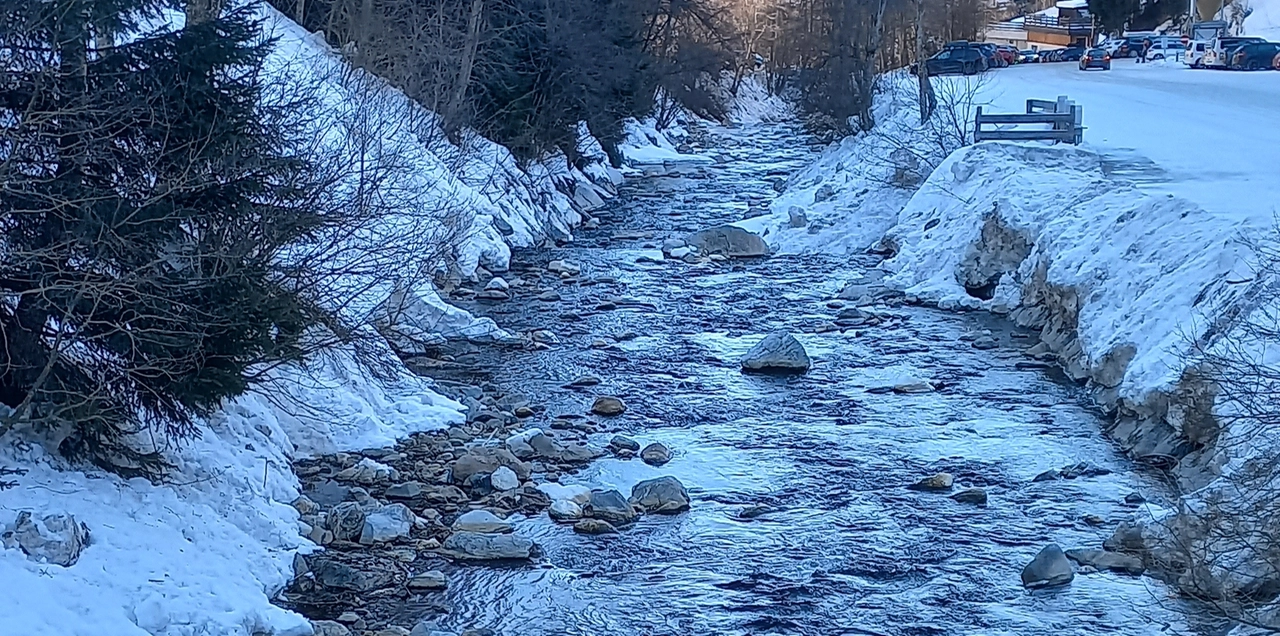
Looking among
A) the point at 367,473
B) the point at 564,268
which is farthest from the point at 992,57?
the point at 367,473

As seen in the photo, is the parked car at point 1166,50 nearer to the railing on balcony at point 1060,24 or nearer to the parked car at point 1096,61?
the parked car at point 1096,61

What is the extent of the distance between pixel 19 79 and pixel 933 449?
24.6 feet

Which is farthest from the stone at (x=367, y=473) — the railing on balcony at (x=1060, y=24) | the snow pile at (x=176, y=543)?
the railing on balcony at (x=1060, y=24)

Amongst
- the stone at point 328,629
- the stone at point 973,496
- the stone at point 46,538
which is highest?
the stone at point 46,538

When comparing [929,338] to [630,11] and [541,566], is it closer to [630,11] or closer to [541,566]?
[541,566]

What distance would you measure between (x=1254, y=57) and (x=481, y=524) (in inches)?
1608

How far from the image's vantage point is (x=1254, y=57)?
A: 43.9 meters

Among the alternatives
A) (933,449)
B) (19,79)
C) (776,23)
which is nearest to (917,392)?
(933,449)

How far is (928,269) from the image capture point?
1978 centimetres

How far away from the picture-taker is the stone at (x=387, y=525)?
9508 mm

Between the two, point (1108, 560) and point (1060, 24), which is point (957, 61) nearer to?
point (1060, 24)

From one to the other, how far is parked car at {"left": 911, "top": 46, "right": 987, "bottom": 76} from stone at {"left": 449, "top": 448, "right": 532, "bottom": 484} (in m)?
37.1

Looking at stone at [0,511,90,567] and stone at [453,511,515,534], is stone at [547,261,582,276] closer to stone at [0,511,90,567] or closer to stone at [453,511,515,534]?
stone at [453,511,515,534]

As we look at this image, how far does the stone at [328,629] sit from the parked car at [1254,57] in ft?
138
